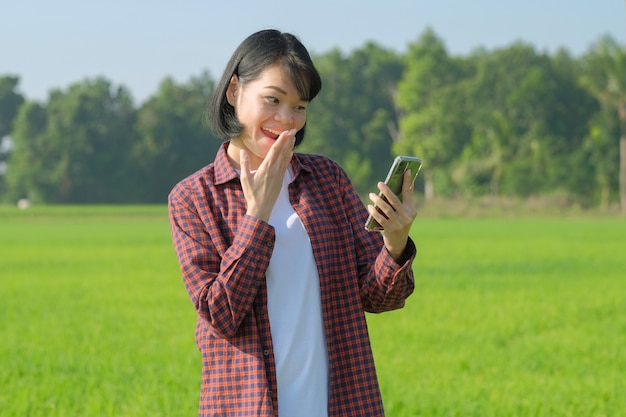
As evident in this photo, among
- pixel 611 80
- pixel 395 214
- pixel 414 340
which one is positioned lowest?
pixel 414 340

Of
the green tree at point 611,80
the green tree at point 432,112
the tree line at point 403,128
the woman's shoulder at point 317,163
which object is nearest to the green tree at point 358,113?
the tree line at point 403,128

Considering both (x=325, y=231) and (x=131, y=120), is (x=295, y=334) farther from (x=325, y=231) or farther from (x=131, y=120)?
(x=131, y=120)

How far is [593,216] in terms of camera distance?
5781 centimetres

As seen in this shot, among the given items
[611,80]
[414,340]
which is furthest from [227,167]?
[611,80]

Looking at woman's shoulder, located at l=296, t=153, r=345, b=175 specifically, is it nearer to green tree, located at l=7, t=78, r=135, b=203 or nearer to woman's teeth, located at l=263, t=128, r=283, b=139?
woman's teeth, located at l=263, t=128, r=283, b=139

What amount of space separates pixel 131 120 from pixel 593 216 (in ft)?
154

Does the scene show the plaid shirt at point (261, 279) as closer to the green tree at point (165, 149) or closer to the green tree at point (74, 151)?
the green tree at point (165, 149)

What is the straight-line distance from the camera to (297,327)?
2.62 m

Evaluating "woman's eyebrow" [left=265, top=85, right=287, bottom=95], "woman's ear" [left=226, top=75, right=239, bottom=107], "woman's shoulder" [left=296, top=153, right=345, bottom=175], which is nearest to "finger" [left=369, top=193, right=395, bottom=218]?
"woman's shoulder" [left=296, top=153, right=345, bottom=175]

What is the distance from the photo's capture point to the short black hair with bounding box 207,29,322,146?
2723 millimetres

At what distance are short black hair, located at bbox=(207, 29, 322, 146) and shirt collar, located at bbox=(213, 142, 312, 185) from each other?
59 mm

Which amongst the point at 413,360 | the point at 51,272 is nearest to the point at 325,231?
the point at 413,360

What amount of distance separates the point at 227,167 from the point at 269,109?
191 mm

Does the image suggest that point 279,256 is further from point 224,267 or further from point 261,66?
point 261,66
